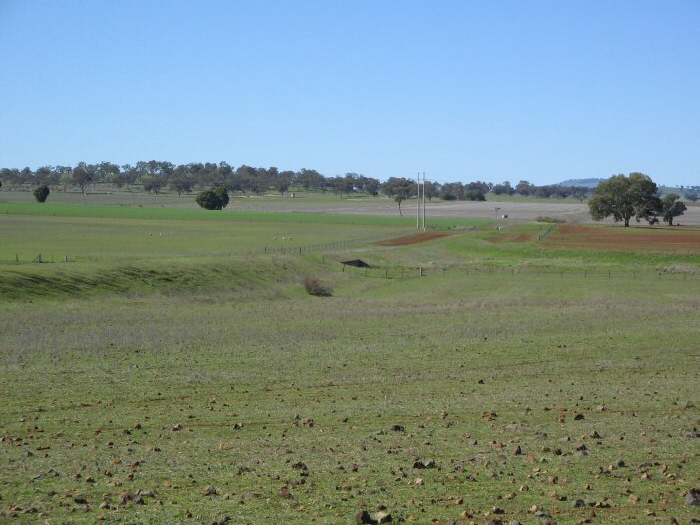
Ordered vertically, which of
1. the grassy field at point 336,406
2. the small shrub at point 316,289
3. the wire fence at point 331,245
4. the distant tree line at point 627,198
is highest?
the distant tree line at point 627,198

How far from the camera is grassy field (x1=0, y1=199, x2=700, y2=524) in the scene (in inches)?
455

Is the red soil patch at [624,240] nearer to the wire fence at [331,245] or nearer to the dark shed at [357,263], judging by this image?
the wire fence at [331,245]

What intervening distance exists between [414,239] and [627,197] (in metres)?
52.9

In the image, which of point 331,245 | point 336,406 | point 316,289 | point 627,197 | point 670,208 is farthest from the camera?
point 670,208

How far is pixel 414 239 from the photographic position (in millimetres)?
109438

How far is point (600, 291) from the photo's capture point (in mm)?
58250

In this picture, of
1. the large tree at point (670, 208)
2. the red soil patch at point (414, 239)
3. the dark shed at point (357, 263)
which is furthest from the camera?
the large tree at point (670, 208)

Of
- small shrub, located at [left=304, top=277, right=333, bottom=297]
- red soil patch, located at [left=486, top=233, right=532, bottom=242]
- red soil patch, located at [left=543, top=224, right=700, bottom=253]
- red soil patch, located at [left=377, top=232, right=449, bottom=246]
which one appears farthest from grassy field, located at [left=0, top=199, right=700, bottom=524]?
red soil patch, located at [left=486, top=233, right=532, bottom=242]

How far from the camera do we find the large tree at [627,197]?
144625 mm

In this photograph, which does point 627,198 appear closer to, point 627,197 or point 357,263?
point 627,197

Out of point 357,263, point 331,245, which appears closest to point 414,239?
point 331,245

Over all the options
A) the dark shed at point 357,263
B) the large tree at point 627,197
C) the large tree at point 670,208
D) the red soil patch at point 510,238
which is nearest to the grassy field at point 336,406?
the dark shed at point 357,263

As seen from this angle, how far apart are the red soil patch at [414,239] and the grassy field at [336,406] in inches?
1981

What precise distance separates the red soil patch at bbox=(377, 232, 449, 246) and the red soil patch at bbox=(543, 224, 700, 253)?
46.7ft
